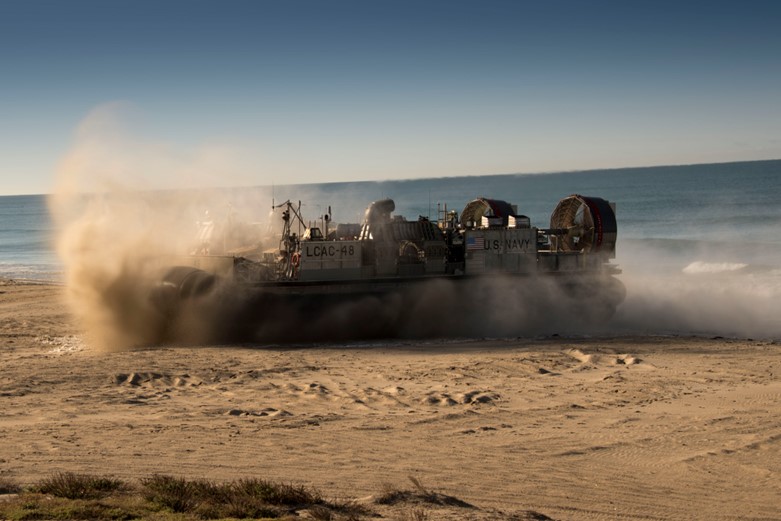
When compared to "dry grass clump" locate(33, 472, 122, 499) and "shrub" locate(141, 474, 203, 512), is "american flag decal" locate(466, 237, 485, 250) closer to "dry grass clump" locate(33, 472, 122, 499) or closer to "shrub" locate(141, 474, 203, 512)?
"shrub" locate(141, 474, 203, 512)

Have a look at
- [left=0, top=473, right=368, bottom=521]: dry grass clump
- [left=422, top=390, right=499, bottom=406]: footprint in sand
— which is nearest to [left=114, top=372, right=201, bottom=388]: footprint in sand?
[left=422, top=390, right=499, bottom=406]: footprint in sand

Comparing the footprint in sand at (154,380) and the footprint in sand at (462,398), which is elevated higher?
the footprint in sand at (154,380)

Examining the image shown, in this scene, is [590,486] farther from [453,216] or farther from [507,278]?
[453,216]

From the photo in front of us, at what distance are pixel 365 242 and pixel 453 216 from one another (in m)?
2.99

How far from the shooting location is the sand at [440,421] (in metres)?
7.21

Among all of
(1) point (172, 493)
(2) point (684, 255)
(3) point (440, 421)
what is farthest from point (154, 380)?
(2) point (684, 255)

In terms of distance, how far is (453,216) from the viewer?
1862 cm

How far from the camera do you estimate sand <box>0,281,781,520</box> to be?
7.21 m

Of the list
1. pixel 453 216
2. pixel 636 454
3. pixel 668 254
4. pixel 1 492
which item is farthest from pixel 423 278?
pixel 668 254

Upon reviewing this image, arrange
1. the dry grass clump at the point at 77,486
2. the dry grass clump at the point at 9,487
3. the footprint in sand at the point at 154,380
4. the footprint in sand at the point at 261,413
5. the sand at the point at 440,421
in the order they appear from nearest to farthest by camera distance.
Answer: the dry grass clump at the point at 77,486 < the dry grass clump at the point at 9,487 < the sand at the point at 440,421 < the footprint in sand at the point at 261,413 < the footprint in sand at the point at 154,380

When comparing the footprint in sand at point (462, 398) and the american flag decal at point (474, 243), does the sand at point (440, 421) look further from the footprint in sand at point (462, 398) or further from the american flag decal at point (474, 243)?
the american flag decal at point (474, 243)

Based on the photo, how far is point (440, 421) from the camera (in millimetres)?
9430

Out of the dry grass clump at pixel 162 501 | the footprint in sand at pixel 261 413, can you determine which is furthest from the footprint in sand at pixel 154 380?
the dry grass clump at pixel 162 501

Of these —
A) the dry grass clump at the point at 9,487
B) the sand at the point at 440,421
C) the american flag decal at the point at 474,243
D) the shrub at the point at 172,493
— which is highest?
the american flag decal at the point at 474,243
